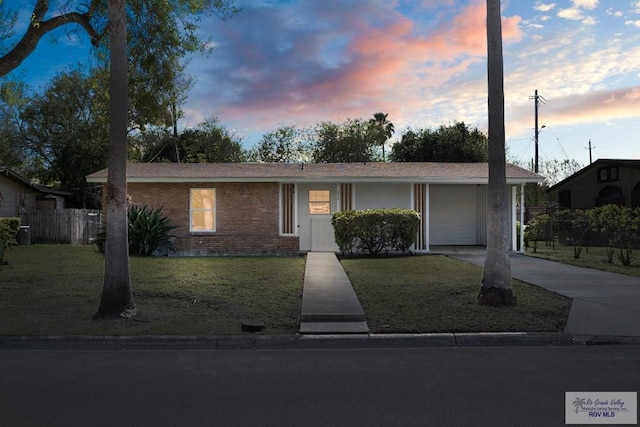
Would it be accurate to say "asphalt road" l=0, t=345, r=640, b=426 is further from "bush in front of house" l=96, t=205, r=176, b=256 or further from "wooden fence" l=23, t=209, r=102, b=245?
"wooden fence" l=23, t=209, r=102, b=245

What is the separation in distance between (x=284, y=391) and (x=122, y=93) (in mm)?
5858

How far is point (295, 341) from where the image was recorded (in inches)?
297

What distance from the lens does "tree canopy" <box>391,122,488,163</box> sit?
40844mm

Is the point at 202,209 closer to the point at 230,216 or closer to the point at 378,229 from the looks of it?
the point at 230,216

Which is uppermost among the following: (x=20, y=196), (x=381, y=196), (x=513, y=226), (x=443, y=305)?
(x=20, y=196)

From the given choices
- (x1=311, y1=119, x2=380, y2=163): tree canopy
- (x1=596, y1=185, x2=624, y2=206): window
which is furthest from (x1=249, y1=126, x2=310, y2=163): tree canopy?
(x1=596, y1=185, x2=624, y2=206): window

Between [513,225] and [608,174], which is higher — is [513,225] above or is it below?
below

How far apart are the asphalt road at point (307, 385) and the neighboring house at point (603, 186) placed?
19731mm

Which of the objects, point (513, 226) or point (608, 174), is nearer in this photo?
point (513, 226)

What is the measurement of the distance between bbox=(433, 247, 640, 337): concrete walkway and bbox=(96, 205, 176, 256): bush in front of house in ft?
33.2

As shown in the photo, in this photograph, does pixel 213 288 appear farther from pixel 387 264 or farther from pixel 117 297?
pixel 387 264

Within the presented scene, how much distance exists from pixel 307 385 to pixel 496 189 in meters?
5.43

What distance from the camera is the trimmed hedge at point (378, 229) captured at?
57.9 ft

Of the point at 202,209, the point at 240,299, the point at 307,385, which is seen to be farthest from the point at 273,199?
the point at 307,385
